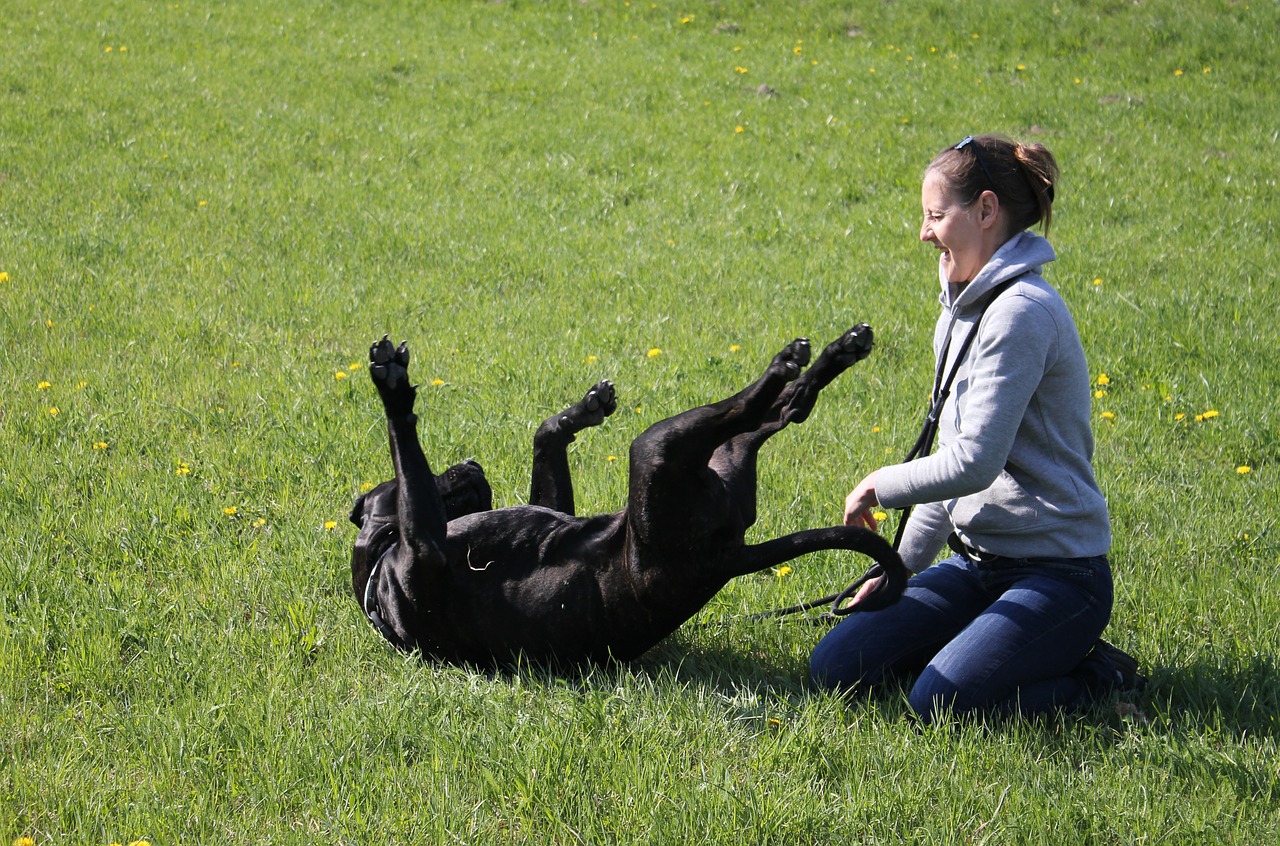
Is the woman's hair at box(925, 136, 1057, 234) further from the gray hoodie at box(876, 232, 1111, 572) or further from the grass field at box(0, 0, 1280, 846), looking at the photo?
the grass field at box(0, 0, 1280, 846)

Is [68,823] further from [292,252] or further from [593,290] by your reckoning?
[292,252]

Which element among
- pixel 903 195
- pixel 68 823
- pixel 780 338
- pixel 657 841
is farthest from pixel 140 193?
pixel 657 841

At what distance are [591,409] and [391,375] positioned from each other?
0.80 m

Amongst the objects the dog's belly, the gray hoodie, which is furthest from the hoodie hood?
the dog's belly

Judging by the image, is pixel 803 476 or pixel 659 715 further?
pixel 803 476

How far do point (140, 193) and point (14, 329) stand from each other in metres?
2.80

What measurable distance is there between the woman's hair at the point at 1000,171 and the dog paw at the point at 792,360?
695mm

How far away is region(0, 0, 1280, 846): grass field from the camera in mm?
2984

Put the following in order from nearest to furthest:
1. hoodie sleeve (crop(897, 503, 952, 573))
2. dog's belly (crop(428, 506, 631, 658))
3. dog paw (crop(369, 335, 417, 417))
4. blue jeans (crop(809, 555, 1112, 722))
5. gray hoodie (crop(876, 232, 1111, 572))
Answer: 1. gray hoodie (crop(876, 232, 1111, 572))
2. blue jeans (crop(809, 555, 1112, 722))
3. dog's belly (crop(428, 506, 631, 658))
4. dog paw (crop(369, 335, 417, 417))
5. hoodie sleeve (crop(897, 503, 952, 573))

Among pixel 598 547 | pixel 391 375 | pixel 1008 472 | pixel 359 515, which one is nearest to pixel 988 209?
pixel 1008 472

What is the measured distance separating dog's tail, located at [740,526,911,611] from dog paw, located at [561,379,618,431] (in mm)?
1064

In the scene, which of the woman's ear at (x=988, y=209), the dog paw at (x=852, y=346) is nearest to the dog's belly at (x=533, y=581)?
the dog paw at (x=852, y=346)

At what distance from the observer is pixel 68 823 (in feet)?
9.28

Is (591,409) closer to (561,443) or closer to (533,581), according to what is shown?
(561,443)
